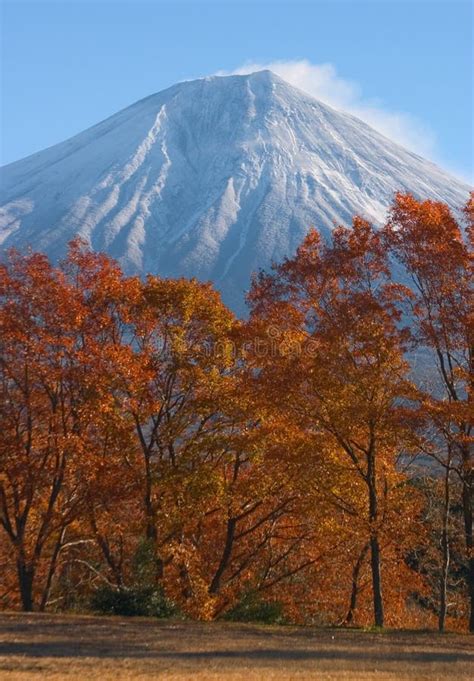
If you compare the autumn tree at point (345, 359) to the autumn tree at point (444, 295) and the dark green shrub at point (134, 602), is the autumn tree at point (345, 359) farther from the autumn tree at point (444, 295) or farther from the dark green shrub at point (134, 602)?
the dark green shrub at point (134, 602)

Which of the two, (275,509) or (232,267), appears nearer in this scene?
(275,509)

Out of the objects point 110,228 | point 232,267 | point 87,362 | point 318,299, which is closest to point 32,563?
point 87,362

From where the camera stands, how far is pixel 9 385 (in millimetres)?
22969

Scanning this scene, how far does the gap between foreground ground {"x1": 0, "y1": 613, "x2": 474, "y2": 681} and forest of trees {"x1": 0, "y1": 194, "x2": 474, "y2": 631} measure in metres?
2.73

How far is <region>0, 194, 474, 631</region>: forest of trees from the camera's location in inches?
810

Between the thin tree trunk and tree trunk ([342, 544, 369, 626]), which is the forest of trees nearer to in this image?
the thin tree trunk

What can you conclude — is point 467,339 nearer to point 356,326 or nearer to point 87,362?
point 356,326

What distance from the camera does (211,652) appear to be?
15430mm

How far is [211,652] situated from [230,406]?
8978 mm

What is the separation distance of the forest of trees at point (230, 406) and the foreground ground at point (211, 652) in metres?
2.73

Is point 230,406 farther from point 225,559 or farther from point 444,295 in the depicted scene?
point 444,295

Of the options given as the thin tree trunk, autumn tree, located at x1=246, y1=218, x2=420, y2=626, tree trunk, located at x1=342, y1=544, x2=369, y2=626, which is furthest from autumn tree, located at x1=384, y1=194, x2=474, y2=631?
the thin tree trunk

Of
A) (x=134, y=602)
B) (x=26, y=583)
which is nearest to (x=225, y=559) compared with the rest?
(x=134, y=602)

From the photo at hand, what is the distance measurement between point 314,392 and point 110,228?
156 metres
